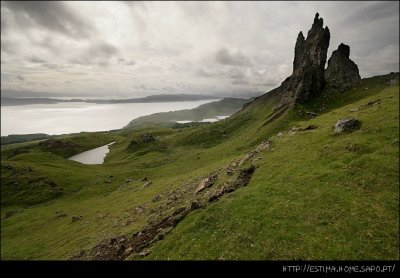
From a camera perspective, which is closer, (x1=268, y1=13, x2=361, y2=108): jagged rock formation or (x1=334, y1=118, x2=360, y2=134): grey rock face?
(x1=334, y1=118, x2=360, y2=134): grey rock face

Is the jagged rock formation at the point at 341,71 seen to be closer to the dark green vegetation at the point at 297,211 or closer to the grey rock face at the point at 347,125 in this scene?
the dark green vegetation at the point at 297,211

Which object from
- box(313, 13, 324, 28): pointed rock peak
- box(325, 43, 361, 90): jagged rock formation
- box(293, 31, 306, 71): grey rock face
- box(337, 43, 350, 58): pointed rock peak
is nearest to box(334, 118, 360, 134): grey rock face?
box(325, 43, 361, 90): jagged rock formation

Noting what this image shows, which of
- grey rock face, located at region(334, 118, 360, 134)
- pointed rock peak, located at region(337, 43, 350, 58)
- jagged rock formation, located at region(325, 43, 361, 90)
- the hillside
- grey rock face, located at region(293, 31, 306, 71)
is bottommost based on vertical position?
the hillside

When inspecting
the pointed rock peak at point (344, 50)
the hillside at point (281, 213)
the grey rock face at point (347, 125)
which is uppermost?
the pointed rock peak at point (344, 50)

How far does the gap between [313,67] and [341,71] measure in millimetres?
19635

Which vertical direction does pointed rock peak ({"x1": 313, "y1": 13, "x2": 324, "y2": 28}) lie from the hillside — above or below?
above

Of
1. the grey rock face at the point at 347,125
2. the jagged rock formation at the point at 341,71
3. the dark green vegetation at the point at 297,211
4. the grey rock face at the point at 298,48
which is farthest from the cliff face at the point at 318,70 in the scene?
the grey rock face at the point at 347,125

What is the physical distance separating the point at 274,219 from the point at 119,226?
28049 millimetres

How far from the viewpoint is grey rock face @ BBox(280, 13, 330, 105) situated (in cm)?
10544

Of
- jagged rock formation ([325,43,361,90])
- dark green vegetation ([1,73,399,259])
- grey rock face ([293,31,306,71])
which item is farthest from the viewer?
grey rock face ([293,31,306,71])

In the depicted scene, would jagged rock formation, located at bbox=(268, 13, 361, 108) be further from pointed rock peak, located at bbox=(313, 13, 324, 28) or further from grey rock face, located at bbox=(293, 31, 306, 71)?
grey rock face, located at bbox=(293, 31, 306, 71)

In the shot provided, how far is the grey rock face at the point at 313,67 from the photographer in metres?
105

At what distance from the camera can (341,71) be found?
12000cm

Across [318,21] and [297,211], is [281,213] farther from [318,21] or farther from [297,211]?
[318,21]
